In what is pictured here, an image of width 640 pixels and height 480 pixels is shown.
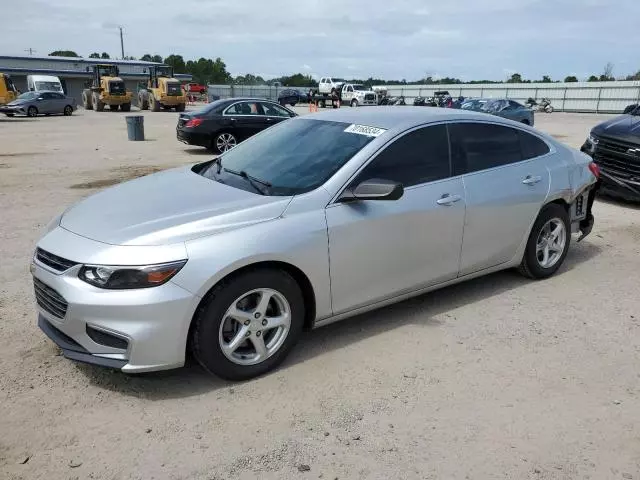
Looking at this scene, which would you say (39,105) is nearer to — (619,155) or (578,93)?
(619,155)

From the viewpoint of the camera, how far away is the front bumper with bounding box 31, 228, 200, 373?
2969 mm

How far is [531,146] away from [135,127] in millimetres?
15844

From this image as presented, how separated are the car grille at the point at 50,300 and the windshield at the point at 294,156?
1371 mm

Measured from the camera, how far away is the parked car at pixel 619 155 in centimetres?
791

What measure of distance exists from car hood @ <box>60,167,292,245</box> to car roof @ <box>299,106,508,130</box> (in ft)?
3.73

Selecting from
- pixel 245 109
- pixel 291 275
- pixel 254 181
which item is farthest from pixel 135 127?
pixel 291 275

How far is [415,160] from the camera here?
4.09 metres

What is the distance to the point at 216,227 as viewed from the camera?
126 inches

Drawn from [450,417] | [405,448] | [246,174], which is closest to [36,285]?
[246,174]

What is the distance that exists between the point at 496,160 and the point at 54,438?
3770 mm

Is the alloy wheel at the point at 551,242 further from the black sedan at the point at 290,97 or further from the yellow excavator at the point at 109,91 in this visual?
the black sedan at the point at 290,97

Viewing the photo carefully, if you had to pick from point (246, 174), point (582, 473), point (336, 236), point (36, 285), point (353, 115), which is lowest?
point (582, 473)

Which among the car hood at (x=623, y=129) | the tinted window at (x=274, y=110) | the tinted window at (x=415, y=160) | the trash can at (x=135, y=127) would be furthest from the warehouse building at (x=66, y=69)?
the tinted window at (x=415, y=160)

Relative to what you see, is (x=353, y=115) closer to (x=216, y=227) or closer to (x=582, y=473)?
(x=216, y=227)
